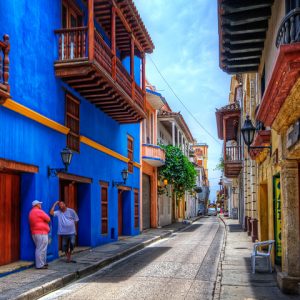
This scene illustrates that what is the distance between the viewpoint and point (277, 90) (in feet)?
22.1

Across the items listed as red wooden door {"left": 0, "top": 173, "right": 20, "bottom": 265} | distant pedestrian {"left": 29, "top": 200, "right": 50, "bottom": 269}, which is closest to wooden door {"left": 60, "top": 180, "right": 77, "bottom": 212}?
red wooden door {"left": 0, "top": 173, "right": 20, "bottom": 265}

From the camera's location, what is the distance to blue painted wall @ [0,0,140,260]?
10.3 metres

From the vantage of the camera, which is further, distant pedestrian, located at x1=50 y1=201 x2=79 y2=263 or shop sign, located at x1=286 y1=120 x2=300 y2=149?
distant pedestrian, located at x1=50 y1=201 x2=79 y2=263

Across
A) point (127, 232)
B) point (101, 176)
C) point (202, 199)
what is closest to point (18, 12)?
point (101, 176)

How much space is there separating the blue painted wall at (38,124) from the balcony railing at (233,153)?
1398 centimetres

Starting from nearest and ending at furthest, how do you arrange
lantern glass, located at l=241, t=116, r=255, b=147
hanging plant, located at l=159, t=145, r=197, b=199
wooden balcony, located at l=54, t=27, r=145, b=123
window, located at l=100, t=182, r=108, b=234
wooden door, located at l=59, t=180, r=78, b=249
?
lantern glass, located at l=241, t=116, r=255, b=147 → wooden balcony, located at l=54, t=27, r=145, b=123 → wooden door, located at l=59, t=180, r=78, b=249 → window, located at l=100, t=182, r=108, b=234 → hanging plant, located at l=159, t=145, r=197, b=199

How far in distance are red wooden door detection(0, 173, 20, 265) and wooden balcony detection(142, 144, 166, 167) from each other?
13.4 m

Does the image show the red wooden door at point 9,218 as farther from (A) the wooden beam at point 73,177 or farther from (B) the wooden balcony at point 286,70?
(B) the wooden balcony at point 286,70

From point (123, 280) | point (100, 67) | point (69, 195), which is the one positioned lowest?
point (123, 280)

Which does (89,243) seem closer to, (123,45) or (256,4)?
(123,45)

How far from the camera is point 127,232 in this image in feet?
68.4

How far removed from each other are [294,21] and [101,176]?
1130 cm

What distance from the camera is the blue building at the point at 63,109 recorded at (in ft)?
34.2

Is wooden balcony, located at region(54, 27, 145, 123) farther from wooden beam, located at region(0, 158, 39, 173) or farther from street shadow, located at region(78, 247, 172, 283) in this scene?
street shadow, located at region(78, 247, 172, 283)
